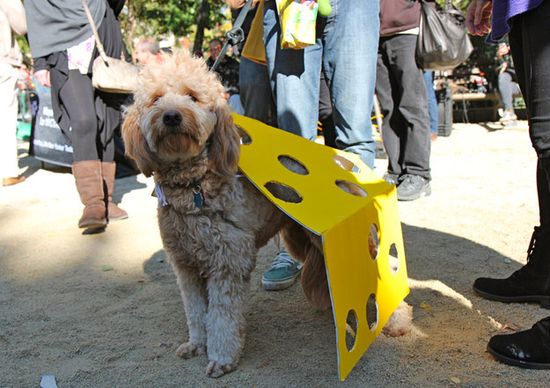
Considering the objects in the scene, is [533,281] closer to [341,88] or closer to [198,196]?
[341,88]

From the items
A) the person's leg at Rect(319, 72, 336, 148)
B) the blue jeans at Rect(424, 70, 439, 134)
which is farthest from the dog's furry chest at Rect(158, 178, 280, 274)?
the blue jeans at Rect(424, 70, 439, 134)

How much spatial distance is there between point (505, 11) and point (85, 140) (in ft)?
10.5

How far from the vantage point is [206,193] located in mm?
2232

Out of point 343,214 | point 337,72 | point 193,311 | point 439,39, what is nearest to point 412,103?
point 439,39

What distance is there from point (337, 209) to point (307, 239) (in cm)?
50

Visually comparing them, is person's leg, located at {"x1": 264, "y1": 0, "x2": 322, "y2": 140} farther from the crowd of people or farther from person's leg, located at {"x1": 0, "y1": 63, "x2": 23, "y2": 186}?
person's leg, located at {"x1": 0, "y1": 63, "x2": 23, "y2": 186}

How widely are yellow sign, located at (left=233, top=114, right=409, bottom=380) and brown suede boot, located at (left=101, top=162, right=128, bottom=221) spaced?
2.27 metres

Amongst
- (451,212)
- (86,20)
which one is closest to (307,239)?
(451,212)

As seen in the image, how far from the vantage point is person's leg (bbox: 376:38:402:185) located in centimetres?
518

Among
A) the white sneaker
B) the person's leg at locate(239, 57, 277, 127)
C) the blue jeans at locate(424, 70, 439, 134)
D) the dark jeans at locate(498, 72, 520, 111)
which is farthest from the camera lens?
the dark jeans at locate(498, 72, 520, 111)

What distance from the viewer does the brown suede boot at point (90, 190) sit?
416cm

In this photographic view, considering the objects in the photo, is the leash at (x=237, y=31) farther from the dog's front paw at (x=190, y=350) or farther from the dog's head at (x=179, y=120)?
the dog's front paw at (x=190, y=350)

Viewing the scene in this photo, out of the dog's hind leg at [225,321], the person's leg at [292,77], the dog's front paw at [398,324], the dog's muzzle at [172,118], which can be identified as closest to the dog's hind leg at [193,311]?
the dog's hind leg at [225,321]

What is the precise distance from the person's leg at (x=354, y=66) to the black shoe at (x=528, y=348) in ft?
4.04
